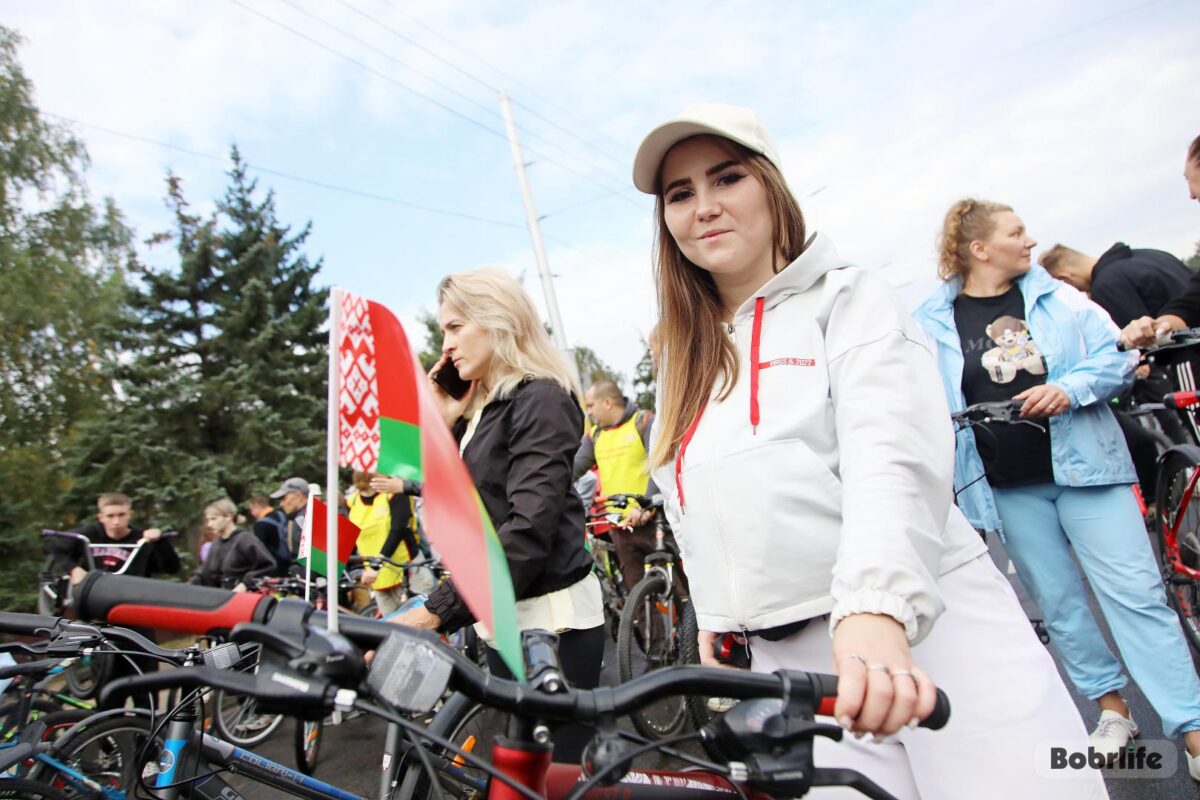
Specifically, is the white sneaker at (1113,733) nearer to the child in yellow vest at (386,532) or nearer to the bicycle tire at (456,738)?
the bicycle tire at (456,738)

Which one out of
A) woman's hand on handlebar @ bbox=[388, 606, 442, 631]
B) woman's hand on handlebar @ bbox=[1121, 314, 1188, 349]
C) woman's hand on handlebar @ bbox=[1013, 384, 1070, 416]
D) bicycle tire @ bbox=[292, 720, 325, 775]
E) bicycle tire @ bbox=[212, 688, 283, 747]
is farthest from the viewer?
bicycle tire @ bbox=[212, 688, 283, 747]

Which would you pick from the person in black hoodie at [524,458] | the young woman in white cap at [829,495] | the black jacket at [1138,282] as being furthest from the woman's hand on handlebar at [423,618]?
the black jacket at [1138,282]

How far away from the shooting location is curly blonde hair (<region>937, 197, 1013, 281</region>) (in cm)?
300

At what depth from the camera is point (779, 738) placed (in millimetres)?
856

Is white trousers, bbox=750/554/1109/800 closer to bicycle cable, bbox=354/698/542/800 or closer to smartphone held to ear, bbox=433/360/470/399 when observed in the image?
bicycle cable, bbox=354/698/542/800

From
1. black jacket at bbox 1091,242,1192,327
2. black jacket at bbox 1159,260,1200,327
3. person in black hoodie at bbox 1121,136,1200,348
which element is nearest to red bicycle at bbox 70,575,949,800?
person in black hoodie at bbox 1121,136,1200,348

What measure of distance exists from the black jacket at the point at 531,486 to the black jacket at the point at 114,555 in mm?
5368

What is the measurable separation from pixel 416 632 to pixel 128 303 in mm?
21983

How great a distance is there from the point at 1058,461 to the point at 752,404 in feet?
6.48

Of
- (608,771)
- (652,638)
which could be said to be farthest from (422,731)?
(652,638)

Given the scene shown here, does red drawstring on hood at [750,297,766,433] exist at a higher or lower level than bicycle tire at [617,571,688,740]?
higher

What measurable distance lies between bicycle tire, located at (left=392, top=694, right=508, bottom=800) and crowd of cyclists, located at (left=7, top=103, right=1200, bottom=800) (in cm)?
16

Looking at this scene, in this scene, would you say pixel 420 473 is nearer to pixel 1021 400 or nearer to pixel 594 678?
pixel 594 678

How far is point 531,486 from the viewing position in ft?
6.97
